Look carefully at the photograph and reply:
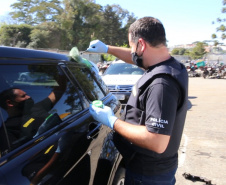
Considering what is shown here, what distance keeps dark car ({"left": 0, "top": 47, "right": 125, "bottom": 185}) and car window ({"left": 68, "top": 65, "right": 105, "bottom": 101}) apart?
0.01 metres

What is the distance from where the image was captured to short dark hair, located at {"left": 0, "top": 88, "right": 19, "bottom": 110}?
1283mm

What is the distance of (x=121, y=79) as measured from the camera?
766cm

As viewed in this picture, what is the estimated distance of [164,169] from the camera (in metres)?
1.61

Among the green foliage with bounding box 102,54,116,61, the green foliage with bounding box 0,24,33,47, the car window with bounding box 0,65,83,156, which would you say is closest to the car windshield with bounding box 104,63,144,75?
the car window with bounding box 0,65,83,156

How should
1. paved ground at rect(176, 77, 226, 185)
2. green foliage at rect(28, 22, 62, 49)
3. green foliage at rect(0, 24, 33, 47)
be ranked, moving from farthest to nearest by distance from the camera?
green foliage at rect(28, 22, 62, 49) < green foliage at rect(0, 24, 33, 47) < paved ground at rect(176, 77, 226, 185)

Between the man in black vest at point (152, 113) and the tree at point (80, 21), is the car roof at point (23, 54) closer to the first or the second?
the man in black vest at point (152, 113)

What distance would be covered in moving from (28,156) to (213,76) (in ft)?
72.8

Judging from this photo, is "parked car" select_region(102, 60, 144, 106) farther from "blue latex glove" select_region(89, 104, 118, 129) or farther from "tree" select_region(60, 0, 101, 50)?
"tree" select_region(60, 0, 101, 50)

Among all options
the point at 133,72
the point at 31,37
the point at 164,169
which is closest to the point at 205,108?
the point at 133,72

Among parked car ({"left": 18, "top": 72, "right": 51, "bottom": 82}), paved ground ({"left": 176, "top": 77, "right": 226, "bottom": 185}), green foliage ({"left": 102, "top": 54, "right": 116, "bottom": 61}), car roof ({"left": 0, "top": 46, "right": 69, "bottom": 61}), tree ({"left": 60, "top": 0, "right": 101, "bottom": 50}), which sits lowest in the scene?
green foliage ({"left": 102, "top": 54, "right": 116, "bottom": 61})

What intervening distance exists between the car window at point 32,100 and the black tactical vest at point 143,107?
1.64 feet

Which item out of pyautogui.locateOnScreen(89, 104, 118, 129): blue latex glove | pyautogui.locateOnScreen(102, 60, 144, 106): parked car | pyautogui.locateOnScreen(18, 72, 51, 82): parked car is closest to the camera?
pyautogui.locateOnScreen(89, 104, 118, 129): blue latex glove

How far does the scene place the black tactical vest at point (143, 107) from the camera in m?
1.42

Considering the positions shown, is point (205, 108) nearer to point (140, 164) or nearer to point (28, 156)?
point (140, 164)
